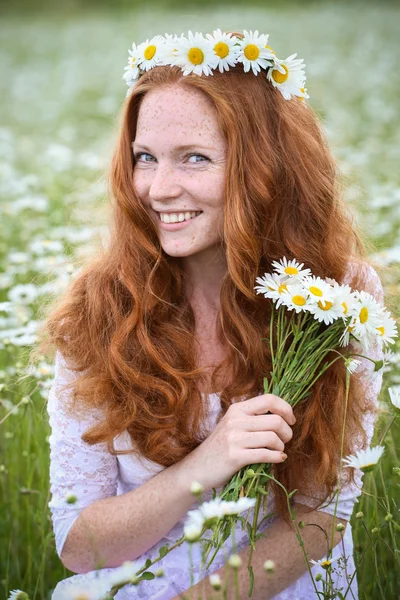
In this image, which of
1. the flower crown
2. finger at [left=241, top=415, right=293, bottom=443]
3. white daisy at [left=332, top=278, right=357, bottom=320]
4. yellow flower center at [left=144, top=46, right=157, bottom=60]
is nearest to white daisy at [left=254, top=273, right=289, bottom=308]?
white daisy at [left=332, top=278, right=357, bottom=320]

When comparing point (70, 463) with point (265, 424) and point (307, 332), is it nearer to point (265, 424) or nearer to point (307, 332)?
point (265, 424)

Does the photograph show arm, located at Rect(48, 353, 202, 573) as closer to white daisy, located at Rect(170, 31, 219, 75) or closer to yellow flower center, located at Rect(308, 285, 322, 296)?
yellow flower center, located at Rect(308, 285, 322, 296)

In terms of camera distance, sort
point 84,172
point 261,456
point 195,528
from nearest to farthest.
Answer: point 195,528
point 261,456
point 84,172

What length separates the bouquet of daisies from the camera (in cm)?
137

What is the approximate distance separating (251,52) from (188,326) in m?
0.60

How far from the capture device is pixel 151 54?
1.69 metres

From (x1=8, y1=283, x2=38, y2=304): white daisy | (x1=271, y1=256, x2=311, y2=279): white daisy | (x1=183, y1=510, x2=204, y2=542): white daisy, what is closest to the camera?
(x1=183, y1=510, x2=204, y2=542): white daisy

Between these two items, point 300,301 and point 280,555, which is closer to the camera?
point 300,301

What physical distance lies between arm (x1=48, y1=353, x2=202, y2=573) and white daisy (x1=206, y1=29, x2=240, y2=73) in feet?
2.33

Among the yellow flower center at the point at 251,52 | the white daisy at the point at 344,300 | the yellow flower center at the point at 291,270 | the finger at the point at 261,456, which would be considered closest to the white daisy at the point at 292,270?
the yellow flower center at the point at 291,270

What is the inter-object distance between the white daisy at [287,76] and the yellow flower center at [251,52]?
0.05 m

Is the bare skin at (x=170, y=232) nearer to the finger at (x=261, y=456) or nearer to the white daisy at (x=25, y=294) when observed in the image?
the finger at (x=261, y=456)

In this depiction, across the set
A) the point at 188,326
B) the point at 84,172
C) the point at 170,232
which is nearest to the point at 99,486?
the point at 188,326

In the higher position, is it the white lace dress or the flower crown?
the flower crown
